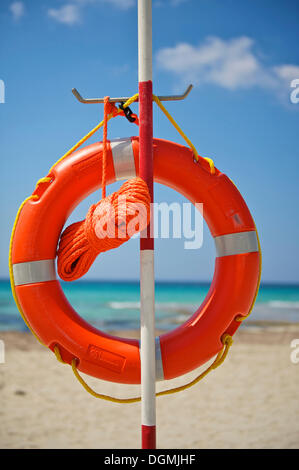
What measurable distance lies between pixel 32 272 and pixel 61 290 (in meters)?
0.14

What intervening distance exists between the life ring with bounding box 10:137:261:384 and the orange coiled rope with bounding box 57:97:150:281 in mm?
108

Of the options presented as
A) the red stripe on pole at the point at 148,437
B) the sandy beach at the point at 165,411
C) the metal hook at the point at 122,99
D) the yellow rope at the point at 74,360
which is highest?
the metal hook at the point at 122,99

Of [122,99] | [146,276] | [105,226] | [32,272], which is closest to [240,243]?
[146,276]

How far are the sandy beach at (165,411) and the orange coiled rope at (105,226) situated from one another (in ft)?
6.60

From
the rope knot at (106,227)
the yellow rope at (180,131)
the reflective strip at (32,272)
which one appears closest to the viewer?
the rope knot at (106,227)

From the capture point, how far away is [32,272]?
6.01 feet

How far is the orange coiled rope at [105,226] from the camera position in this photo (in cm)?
160

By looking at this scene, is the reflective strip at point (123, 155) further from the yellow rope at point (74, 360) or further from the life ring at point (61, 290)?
the yellow rope at point (74, 360)

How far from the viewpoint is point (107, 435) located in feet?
11.3

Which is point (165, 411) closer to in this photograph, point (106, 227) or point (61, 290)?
point (61, 290)

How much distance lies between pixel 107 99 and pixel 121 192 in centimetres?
38

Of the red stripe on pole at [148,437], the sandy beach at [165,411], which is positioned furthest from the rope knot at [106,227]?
the sandy beach at [165,411]

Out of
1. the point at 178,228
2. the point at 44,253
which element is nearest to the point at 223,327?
the point at 178,228

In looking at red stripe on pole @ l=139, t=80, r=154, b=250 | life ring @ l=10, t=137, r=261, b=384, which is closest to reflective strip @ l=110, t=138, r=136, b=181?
life ring @ l=10, t=137, r=261, b=384
